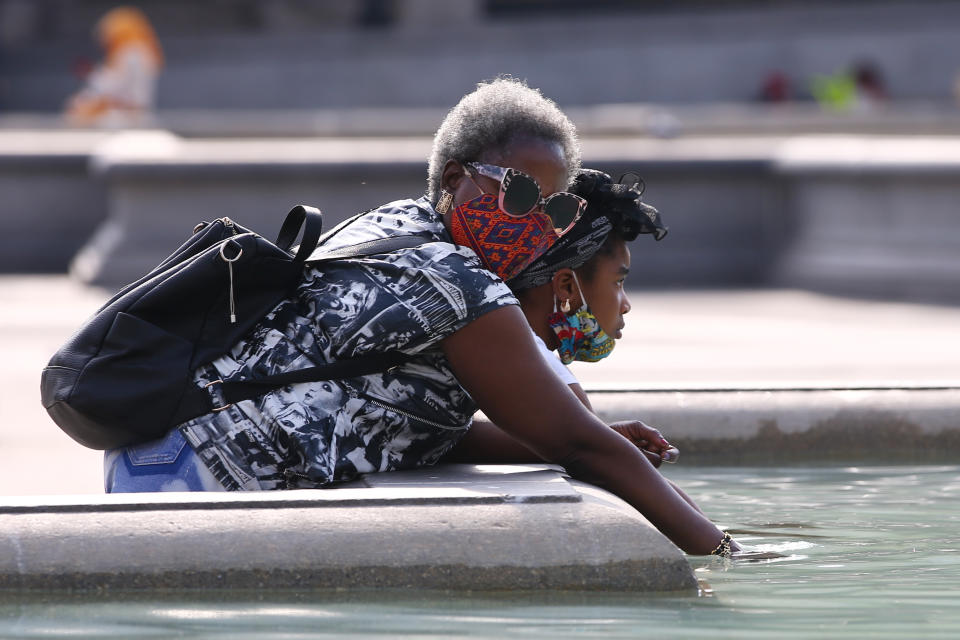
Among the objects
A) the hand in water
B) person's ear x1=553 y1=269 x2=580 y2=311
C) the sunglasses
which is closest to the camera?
the sunglasses

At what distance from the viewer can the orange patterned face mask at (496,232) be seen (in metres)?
3.58

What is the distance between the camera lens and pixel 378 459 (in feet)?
12.1

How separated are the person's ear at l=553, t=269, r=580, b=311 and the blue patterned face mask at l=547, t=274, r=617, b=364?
0.04 feet

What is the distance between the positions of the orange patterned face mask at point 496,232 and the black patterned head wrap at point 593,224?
20 cm

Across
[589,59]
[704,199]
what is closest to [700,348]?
[704,199]

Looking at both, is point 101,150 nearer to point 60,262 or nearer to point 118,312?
point 60,262

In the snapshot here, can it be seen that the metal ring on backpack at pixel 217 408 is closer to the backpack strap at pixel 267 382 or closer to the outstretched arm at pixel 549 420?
the backpack strap at pixel 267 382

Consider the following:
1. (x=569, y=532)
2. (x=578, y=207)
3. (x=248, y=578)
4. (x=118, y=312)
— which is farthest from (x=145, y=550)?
(x=578, y=207)

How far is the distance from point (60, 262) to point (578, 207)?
30.3 ft

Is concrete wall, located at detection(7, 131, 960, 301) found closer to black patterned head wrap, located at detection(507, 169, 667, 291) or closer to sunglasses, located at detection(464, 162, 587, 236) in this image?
black patterned head wrap, located at detection(507, 169, 667, 291)

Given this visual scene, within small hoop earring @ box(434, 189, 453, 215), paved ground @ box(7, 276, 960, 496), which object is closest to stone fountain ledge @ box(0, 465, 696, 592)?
small hoop earring @ box(434, 189, 453, 215)

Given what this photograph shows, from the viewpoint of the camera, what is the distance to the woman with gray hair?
11.3ft

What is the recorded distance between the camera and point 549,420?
3.49 m

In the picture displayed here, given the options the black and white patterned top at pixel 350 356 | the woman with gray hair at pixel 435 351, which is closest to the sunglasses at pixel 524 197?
the woman with gray hair at pixel 435 351
